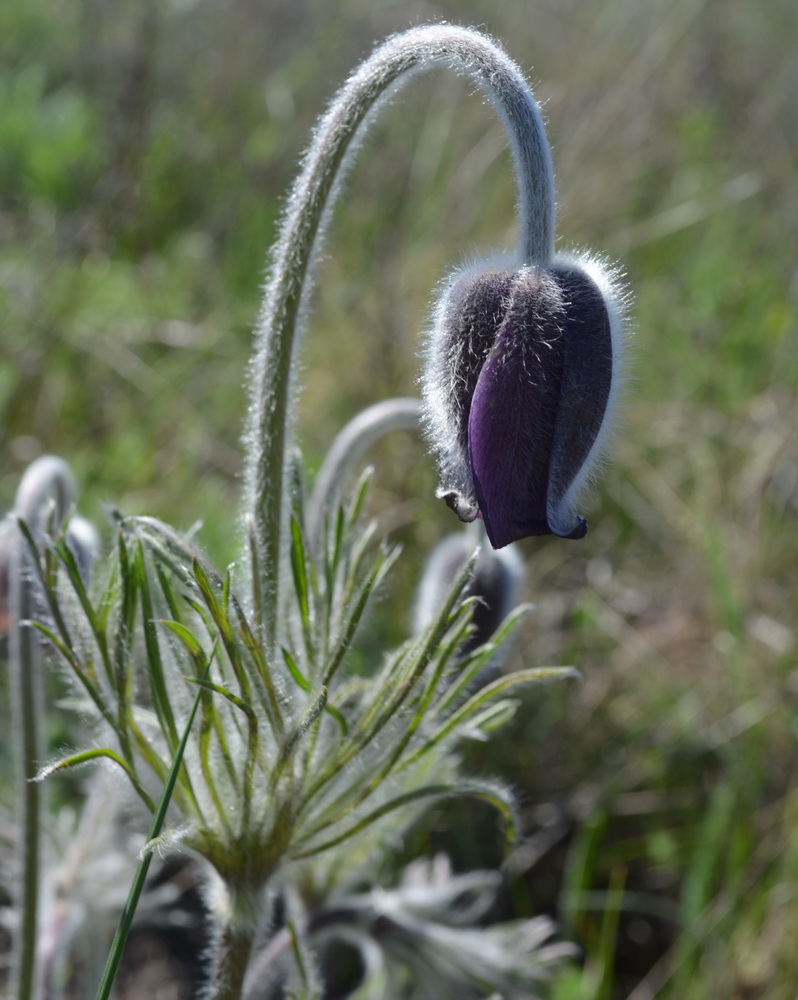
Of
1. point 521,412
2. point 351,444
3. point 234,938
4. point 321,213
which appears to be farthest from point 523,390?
point 234,938

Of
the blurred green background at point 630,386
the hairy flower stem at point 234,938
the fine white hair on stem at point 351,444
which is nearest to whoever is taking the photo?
the hairy flower stem at point 234,938

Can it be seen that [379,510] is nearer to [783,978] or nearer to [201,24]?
[783,978]

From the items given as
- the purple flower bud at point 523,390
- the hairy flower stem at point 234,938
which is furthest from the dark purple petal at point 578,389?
the hairy flower stem at point 234,938

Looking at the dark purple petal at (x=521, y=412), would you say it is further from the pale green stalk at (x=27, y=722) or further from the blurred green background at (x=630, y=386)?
the pale green stalk at (x=27, y=722)

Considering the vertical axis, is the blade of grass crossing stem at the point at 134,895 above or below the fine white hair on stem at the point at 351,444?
below

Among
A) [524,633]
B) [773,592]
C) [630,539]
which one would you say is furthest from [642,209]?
[524,633]

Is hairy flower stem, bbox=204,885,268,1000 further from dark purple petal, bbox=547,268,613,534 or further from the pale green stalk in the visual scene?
dark purple petal, bbox=547,268,613,534

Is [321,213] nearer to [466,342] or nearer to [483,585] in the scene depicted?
[466,342]
